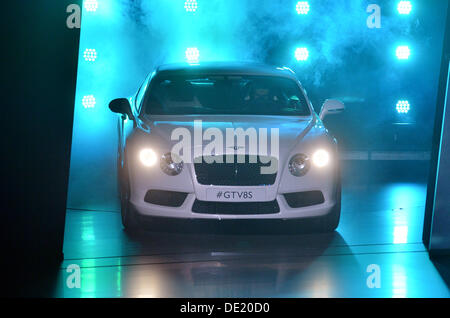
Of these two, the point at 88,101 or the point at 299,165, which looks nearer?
the point at 299,165

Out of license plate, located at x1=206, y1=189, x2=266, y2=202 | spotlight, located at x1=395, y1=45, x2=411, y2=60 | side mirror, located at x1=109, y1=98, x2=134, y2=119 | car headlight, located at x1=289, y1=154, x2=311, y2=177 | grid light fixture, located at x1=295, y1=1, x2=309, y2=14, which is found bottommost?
license plate, located at x1=206, y1=189, x2=266, y2=202

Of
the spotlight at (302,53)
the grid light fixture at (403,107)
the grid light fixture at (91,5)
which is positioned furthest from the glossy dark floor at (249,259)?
the grid light fixture at (91,5)

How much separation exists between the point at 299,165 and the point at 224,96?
163 centimetres

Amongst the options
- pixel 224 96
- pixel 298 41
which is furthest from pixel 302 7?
pixel 224 96

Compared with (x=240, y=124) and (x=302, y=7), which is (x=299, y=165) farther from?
(x=302, y=7)

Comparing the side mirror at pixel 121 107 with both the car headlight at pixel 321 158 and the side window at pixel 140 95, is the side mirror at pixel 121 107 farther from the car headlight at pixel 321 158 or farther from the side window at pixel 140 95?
the car headlight at pixel 321 158

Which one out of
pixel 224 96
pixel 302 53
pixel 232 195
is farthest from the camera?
pixel 302 53

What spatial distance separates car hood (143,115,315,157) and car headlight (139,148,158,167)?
145mm

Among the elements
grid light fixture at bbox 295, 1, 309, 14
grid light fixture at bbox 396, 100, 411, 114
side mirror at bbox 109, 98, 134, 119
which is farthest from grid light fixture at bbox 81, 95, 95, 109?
side mirror at bbox 109, 98, 134, 119

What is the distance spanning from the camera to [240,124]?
6.54 metres

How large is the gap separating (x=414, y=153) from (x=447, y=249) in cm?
798

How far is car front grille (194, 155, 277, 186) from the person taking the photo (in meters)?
6.12

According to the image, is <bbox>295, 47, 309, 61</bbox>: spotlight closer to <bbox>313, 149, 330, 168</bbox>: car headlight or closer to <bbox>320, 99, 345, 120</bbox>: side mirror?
<bbox>320, 99, 345, 120</bbox>: side mirror

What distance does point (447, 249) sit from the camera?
5.95 m
